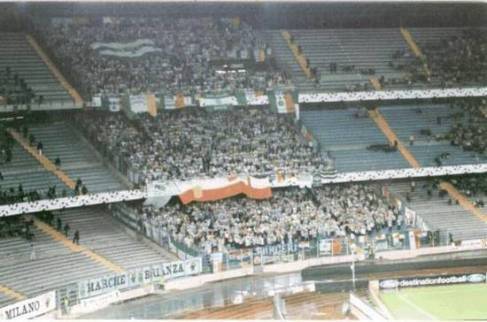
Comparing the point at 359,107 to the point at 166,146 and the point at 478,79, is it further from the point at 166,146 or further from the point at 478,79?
the point at 166,146

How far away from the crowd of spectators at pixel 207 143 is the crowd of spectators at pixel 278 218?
3.66 ft

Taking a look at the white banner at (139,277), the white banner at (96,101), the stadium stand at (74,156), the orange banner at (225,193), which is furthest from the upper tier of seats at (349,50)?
the white banner at (139,277)

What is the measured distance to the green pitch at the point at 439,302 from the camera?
21.8m

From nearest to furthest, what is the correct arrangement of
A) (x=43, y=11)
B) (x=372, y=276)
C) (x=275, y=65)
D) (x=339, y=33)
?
(x=372, y=276) < (x=43, y=11) < (x=275, y=65) < (x=339, y=33)

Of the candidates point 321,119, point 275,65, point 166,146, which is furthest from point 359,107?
point 166,146

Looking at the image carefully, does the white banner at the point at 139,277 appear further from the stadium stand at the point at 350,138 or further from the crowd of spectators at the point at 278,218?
the stadium stand at the point at 350,138

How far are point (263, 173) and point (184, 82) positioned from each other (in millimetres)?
4768

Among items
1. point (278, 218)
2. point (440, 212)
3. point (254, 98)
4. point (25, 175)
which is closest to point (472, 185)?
point (440, 212)

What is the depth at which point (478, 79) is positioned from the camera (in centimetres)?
3378

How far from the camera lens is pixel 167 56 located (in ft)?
103

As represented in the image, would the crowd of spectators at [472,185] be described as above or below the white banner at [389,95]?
below

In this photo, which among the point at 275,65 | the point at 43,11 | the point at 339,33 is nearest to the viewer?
the point at 43,11

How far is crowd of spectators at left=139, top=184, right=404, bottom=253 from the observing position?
1067 inches


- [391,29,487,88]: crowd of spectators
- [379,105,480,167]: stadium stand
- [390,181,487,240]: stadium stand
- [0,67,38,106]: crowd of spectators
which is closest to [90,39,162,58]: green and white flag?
[0,67,38,106]: crowd of spectators
